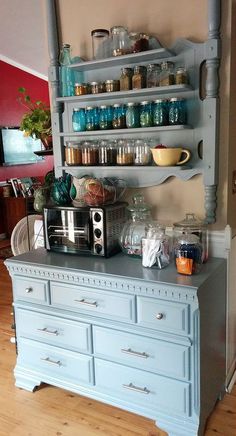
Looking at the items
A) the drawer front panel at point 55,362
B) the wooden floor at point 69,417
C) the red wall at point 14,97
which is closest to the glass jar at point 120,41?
the drawer front panel at point 55,362

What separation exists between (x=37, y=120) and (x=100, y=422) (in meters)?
1.79

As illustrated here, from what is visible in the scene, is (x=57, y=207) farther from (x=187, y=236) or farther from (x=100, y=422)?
(x=100, y=422)

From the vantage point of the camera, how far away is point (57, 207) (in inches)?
86.4

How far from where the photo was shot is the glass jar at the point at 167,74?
1959mm

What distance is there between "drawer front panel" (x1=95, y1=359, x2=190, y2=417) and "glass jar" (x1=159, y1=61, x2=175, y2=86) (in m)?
1.42

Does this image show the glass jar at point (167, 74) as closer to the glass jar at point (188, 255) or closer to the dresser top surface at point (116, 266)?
the glass jar at point (188, 255)

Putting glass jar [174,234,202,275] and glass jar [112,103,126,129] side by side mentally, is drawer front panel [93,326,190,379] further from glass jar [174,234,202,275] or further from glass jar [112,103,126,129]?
glass jar [112,103,126,129]

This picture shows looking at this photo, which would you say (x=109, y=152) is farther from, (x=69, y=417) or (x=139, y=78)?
(x=69, y=417)

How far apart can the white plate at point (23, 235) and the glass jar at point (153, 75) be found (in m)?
1.20

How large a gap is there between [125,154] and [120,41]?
60 centimetres

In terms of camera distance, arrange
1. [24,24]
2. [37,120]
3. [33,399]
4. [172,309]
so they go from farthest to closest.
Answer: [24,24], [37,120], [33,399], [172,309]

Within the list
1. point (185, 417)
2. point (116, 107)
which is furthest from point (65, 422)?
point (116, 107)

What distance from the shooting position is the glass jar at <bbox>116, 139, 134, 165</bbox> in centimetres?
215

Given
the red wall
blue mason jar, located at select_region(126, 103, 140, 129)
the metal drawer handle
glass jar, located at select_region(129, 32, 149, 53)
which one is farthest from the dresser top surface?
the red wall
